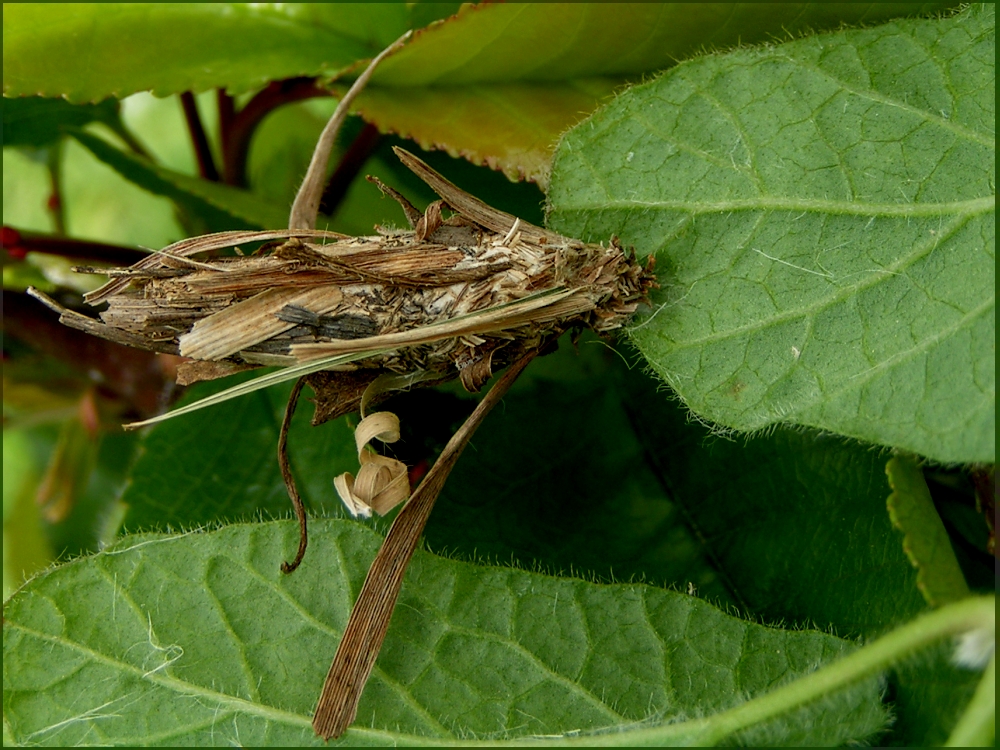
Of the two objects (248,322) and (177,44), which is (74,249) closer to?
(177,44)

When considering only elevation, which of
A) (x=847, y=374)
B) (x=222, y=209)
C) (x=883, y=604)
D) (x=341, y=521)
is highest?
(x=222, y=209)

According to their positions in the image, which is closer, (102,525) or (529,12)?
(529,12)

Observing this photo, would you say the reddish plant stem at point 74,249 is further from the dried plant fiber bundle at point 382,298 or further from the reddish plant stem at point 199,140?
the dried plant fiber bundle at point 382,298

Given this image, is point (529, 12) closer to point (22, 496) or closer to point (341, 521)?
point (341, 521)

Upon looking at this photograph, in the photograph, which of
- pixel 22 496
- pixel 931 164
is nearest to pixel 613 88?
pixel 931 164

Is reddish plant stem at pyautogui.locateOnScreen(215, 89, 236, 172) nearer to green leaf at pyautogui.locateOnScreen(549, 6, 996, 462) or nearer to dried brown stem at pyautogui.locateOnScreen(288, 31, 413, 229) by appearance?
dried brown stem at pyautogui.locateOnScreen(288, 31, 413, 229)

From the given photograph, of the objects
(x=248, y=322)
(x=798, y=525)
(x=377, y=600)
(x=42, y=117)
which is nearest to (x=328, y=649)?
(x=377, y=600)
